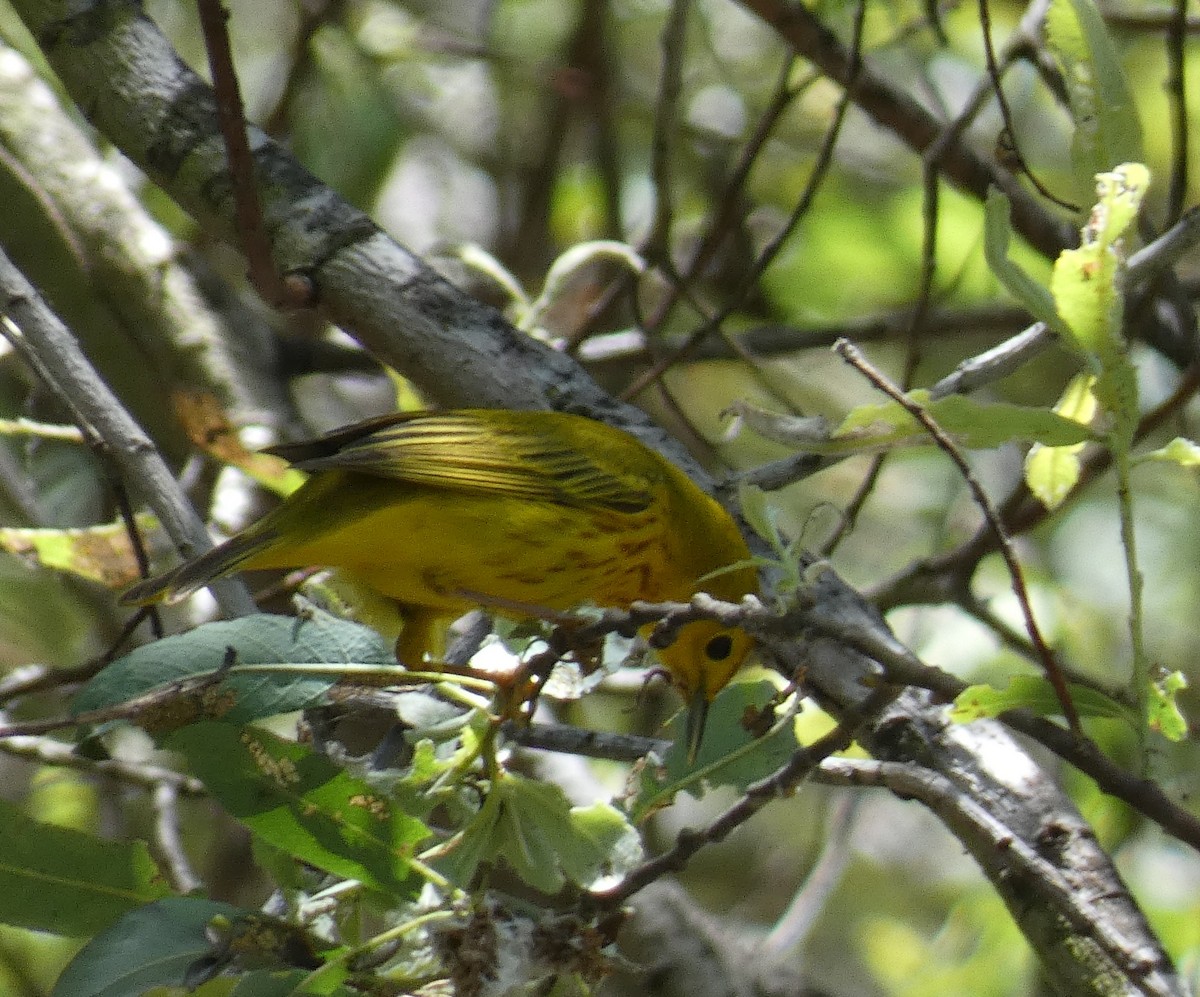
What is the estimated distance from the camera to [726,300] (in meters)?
4.75

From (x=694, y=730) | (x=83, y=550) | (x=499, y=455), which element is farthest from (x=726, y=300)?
(x=694, y=730)

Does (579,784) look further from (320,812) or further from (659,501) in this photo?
(320,812)

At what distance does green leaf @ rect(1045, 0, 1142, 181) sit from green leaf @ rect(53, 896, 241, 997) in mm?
1544

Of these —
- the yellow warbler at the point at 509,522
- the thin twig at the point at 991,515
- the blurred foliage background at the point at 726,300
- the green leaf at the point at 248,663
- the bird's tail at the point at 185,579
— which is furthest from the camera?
the blurred foliage background at the point at 726,300

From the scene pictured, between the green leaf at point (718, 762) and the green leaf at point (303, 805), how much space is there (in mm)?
327

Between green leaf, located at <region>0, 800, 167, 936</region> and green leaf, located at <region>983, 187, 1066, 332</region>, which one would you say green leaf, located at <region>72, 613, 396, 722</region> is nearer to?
green leaf, located at <region>0, 800, 167, 936</region>

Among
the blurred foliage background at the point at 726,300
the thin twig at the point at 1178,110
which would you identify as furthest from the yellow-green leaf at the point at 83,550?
the thin twig at the point at 1178,110

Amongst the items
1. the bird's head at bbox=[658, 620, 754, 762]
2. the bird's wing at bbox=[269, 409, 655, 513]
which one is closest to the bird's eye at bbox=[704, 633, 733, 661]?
the bird's head at bbox=[658, 620, 754, 762]

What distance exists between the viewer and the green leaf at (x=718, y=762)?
190 cm

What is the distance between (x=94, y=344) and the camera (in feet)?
13.9

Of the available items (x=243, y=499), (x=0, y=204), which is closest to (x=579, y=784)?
(x=243, y=499)

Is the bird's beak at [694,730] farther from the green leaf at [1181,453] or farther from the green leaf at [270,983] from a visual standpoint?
the green leaf at [1181,453]

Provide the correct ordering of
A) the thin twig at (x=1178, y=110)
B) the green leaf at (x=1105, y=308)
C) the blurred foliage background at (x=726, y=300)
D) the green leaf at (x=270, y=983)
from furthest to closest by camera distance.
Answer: the blurred foliage background at (x=726, y=300), the thin twig at (x=1178, y=110), the green leaf at (x=270, y=983), the green leaf at (x=1105, y=308)

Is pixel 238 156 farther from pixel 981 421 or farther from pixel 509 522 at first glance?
pixel 981 421
